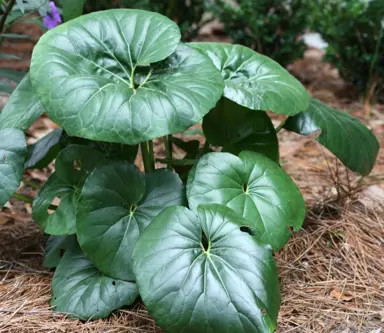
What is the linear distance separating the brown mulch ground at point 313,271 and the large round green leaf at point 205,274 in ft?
0.56

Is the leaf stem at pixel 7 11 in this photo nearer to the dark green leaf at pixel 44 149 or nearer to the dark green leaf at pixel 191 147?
the dark green leaf at pixel 44 149

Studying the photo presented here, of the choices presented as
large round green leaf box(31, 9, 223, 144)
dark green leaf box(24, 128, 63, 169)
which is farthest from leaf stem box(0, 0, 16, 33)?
dark green leaf box(24, 128, 63, 169)

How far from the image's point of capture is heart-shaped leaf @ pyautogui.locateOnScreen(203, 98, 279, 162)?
5.44ft

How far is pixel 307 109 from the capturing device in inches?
65.8

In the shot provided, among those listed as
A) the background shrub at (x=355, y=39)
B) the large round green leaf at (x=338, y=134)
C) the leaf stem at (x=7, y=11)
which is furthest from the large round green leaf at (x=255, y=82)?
the background shrub at (x=355, y=39)

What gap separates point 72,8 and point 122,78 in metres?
0.31

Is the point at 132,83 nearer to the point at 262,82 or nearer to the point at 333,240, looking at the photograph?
the point at 262,82

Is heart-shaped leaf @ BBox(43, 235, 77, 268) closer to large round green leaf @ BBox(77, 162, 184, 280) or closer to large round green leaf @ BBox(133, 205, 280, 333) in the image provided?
large round green leaf @ BBox(77, 162, 184, 280)

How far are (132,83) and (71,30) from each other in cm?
22

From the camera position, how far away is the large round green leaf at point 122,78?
1290 mm

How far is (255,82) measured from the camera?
1.57 meters

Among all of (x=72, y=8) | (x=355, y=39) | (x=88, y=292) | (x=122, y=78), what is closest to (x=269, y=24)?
(x=355, y=39)

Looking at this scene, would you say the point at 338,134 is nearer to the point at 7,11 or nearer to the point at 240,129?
the point at 240,129

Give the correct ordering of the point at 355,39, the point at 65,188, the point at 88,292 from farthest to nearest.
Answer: the point at 355,39, the point at 65,188, the point at 88,292
